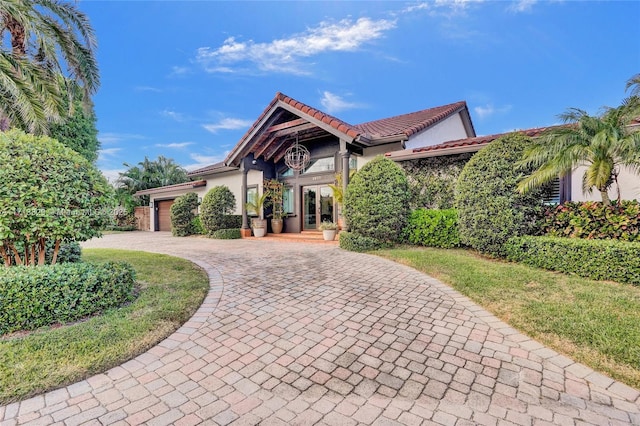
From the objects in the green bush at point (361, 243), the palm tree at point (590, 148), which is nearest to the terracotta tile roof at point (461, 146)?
the palm tree at point (590, 148)

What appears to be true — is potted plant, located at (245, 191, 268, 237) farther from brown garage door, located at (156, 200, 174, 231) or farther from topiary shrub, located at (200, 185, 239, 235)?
brown garage door, located at (156, 200, 174, 231)

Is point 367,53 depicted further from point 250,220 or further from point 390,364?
point 390,364

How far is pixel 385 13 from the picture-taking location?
10430mm

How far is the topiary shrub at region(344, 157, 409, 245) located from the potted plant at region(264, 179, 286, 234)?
18.3ft

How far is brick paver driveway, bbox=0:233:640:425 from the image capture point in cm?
211

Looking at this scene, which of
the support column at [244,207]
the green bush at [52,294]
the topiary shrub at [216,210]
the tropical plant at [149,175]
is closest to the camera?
the green bush at [52,294]

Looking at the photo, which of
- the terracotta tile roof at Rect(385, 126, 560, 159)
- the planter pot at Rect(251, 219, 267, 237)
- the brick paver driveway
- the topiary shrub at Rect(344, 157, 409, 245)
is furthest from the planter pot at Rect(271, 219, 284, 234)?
the brick paver driveway

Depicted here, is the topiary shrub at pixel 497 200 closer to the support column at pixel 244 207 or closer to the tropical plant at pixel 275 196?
the tropical plant at pixel 275 196

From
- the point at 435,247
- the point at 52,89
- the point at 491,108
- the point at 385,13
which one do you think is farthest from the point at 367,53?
the point at 52,89

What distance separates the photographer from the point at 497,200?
653 cm

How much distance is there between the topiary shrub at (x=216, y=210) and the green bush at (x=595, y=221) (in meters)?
12.0

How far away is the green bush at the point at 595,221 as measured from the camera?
5.52 metres

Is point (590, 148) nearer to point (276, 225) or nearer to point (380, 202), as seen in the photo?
point (380, 202)

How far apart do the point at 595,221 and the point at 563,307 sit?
332cm
